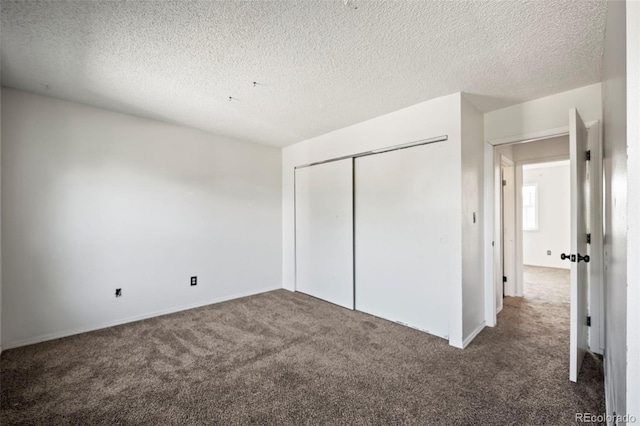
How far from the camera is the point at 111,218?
300cm

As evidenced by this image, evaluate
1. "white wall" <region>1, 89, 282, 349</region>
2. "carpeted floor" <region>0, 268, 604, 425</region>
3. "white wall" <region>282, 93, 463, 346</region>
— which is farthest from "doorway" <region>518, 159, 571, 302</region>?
"white wall" <region>1, 89, 282, 349</region>

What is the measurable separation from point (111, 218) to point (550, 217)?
27.5ft

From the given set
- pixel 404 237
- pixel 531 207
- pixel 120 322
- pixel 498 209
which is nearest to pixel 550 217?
pixel 531 207

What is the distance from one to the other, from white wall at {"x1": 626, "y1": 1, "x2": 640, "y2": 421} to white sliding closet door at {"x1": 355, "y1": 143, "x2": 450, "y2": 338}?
188 centimetres

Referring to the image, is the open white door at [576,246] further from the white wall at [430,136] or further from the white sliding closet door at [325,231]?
the white sliding closet door at [325,231]

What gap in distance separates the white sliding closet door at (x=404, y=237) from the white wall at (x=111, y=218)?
1818 mm

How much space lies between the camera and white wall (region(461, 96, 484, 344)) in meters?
2.62

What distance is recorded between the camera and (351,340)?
104 inches

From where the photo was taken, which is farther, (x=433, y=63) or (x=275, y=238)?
(x=275, y=238)

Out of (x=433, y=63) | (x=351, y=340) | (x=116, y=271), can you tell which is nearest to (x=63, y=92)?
(x=116, y=271)

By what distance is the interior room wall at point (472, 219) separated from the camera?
2.62 meters

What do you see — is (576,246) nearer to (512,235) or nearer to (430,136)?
(430,136)

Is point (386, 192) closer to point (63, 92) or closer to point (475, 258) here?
point (475, 258)

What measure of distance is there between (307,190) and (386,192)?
142 cm
